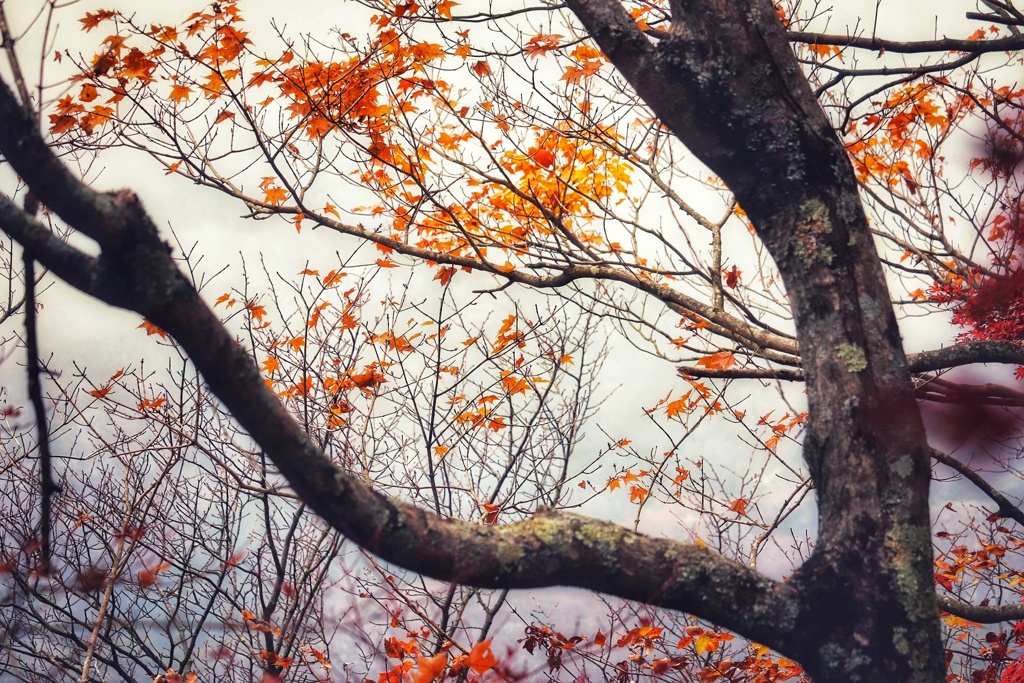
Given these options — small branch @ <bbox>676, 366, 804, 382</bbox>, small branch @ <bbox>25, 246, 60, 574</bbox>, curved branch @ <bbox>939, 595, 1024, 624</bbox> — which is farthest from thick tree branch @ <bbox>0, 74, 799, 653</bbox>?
curved branch @ <bbox>939, 595, 1024, 624</bbox>

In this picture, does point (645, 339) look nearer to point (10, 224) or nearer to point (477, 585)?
point (477, 585)

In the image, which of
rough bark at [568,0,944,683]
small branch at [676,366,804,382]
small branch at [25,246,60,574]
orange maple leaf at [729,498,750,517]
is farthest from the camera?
orange maple leaf at [729,498,750,517]

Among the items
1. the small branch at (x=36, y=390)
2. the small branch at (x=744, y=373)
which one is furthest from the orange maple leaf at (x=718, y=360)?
the small branch at (x=36, y=390)

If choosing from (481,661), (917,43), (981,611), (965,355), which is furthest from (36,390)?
(981,611)

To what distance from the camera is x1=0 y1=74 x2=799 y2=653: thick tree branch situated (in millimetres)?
1472

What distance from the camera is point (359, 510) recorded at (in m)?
1.68

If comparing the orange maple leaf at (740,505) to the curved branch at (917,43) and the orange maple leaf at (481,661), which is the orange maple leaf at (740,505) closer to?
the orange maple leaf at (481,661)

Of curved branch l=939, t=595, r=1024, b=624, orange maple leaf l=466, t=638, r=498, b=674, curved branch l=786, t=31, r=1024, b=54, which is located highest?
curved branch l=786, t=31, r=1024, b=54

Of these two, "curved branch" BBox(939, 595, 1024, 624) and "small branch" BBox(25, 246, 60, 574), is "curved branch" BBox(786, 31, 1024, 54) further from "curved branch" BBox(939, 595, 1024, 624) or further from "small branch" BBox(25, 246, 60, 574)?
"small branch" BBox(25, 246, 60, 574)

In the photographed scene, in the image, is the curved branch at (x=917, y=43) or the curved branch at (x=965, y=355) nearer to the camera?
the curved branch at (x=965, y=355)

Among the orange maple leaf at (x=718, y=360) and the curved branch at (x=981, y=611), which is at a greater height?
the orange maple leaf at (x=718, y=360)

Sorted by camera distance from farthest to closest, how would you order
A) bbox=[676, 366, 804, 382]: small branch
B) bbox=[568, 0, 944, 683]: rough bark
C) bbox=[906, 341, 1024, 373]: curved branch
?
bbox=[676, 366, 804, 382]: small branch < bbox=[906, 341, 1024, 373]: curved branch < bbox=[568, 0, 944, 683]: rough bark

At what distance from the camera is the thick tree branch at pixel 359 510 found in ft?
4.83

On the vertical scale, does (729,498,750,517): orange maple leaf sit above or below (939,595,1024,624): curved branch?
above
